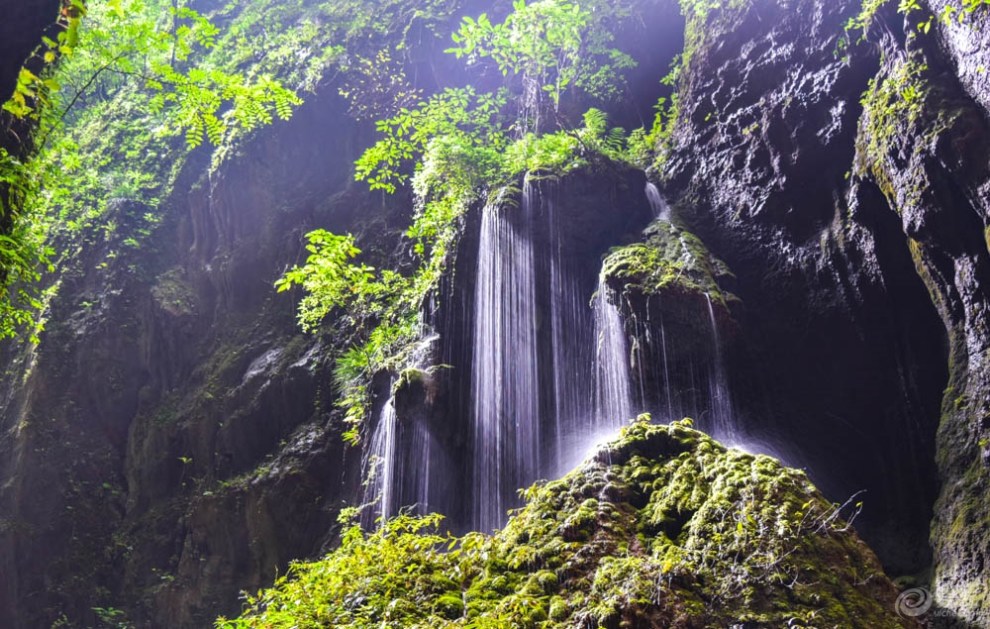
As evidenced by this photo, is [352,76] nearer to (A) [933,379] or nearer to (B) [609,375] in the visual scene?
(B) [609,375]

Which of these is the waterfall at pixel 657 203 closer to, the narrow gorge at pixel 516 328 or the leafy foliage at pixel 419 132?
the narrow gorge at pixel 516 328

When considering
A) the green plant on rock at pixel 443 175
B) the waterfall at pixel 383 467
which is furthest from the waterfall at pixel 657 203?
the waterfall at pixel 383 467

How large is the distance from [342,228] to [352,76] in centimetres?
403

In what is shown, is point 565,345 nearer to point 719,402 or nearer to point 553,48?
point 719,402

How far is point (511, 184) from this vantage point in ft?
32.1

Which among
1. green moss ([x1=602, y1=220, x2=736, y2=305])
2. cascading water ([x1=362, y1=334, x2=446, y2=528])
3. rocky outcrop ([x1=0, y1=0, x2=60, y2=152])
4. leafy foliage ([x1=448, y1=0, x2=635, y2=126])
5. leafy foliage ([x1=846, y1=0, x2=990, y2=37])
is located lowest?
cascading water ([x1=362, y1=334, x2=446, y2=528])

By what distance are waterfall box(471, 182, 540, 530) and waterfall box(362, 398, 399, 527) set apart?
43.8 inches

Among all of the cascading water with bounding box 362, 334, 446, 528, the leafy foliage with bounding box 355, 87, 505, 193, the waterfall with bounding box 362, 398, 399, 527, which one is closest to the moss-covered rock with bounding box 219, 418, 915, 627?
the cascading water with bounding box 362, 334, 446, 528

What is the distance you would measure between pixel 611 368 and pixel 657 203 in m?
3.42

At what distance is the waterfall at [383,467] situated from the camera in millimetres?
8162

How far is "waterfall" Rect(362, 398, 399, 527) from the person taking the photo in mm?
8162

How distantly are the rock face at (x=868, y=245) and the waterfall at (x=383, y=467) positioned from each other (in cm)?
439

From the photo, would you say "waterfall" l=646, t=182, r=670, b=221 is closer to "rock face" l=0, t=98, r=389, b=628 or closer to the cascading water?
the cascading water

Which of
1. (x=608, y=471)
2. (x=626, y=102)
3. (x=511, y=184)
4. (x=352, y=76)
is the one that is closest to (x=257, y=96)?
(x=608, y=471)
